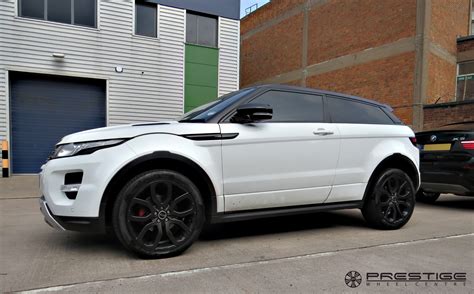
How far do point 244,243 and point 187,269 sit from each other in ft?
3.29

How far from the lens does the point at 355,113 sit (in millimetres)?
4824

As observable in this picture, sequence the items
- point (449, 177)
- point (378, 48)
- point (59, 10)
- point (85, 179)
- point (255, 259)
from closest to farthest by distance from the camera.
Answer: point (85, 179), point (255, 259), point (449, 177), point (59, 10), point (378, 48)

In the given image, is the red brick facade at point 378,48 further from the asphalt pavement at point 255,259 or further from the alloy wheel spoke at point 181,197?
the alloy wheel spoke at point 181,197

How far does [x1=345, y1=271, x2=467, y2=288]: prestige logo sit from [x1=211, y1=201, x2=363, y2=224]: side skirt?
1070 millimetres

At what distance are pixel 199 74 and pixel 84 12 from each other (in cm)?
449

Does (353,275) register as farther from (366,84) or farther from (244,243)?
(366,84)

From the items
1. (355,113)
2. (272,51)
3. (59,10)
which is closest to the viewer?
(355,113)

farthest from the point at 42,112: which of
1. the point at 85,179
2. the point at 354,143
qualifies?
the point at 354,143

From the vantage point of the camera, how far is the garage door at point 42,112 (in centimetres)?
1187

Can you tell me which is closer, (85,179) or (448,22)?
(85,179)

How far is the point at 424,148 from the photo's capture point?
6922 mm

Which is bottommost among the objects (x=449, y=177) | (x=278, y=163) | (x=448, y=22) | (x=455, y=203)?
(x=455, y=203)

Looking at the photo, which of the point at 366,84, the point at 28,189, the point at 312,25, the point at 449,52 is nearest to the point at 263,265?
the point at 28,189

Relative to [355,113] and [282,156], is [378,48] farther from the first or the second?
[282,156]
